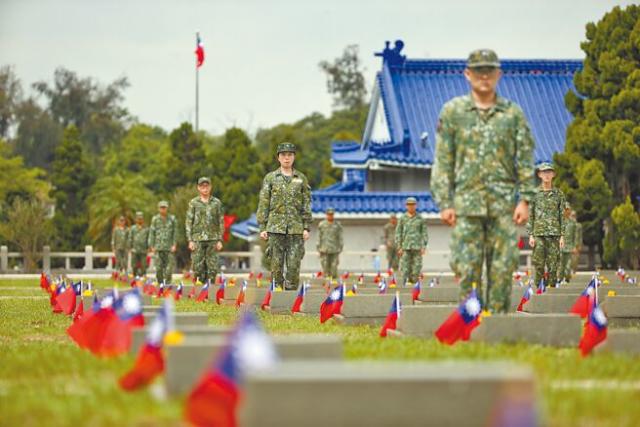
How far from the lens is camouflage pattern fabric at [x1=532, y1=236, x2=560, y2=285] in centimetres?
2288

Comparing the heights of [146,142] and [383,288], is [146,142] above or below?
above

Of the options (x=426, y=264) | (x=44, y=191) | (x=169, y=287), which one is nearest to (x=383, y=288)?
(x=169, y=287)

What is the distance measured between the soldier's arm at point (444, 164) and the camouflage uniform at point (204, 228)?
45.6ft

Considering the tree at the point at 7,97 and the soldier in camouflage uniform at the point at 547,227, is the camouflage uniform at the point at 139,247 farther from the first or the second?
the tree at the point at 7,97

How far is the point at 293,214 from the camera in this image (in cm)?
2131

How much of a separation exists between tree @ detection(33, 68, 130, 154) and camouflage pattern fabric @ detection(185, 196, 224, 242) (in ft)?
241

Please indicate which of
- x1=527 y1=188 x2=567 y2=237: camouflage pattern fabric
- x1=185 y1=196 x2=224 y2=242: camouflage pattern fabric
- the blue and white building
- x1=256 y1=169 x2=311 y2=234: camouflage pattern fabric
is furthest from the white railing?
x1=256 y1=169 x2=311 y2=234: camouflage pattern fabric

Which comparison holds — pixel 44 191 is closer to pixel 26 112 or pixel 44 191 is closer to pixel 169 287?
pixel 26 112

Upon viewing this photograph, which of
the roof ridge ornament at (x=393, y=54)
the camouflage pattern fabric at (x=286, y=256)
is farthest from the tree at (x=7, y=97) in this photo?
the camouflage pattern fabric at (x=286, y=256)

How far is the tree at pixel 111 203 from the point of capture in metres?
63.8

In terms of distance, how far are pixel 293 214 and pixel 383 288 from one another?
1923 mm

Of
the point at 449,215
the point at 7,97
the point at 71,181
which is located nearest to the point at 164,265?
the point at 449,215

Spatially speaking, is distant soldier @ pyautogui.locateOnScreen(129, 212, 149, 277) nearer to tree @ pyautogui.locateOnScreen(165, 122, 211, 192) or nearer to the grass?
tree @ pyautogui.locateOnScreen(165, 122, 211, 192)

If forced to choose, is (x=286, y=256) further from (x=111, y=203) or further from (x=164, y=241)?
(x=111, y=203)
